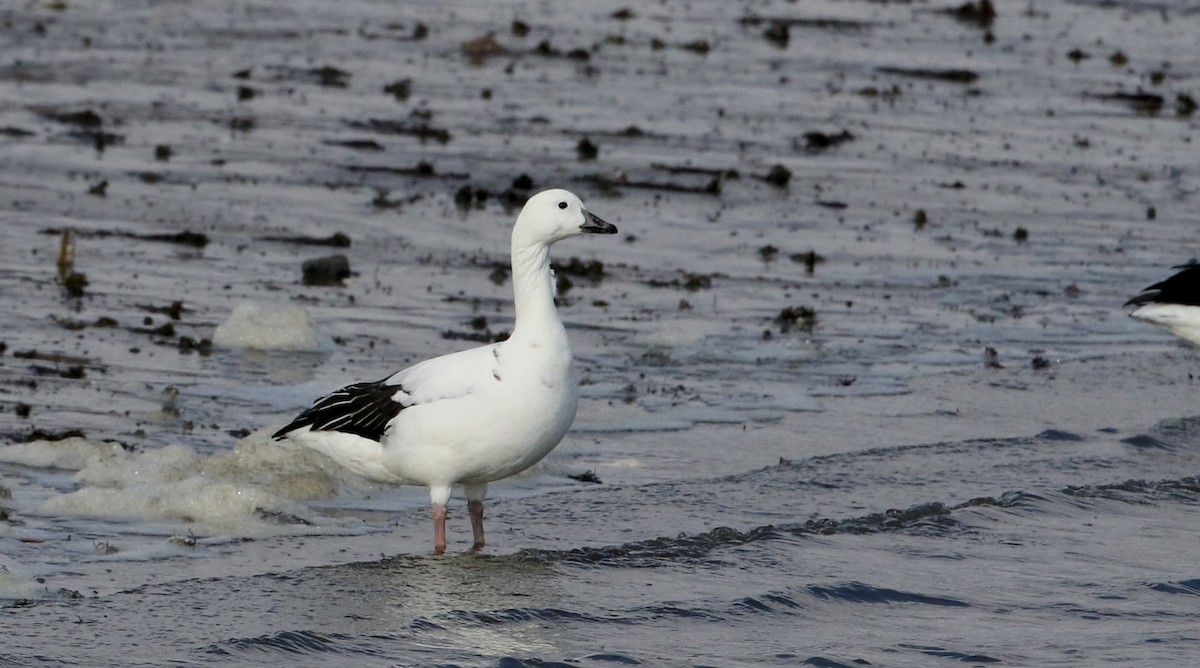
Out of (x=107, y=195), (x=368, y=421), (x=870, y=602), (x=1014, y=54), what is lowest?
(x=870, y=602)

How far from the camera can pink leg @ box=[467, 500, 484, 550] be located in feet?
28.4

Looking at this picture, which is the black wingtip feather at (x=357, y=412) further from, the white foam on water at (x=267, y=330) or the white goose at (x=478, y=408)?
the white foam on water at (x=267, y=330)

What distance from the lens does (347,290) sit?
14.2 m

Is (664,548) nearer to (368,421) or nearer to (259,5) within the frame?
(368,421)

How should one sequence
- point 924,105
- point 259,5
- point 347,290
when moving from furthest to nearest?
point 259,5
point 924,105
point 347,290

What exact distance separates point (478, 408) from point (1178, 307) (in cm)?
575

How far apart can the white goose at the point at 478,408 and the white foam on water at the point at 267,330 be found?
333 cm

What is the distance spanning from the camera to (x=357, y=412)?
28.6 feet

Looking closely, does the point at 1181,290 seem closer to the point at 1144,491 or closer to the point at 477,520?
the point at 1144,491

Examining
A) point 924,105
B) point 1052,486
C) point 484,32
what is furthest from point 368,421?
point 484,32

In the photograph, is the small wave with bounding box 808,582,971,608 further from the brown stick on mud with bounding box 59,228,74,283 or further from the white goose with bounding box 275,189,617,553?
the brown stick on mud with bounding box 59,228,74,283

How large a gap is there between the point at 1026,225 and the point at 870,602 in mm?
10618

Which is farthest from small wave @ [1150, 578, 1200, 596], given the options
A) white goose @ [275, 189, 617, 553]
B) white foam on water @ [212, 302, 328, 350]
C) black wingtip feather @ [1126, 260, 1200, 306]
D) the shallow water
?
white foam on water @ [212, 302, 328, 350]

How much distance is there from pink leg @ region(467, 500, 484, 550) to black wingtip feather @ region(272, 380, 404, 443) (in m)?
0.58
